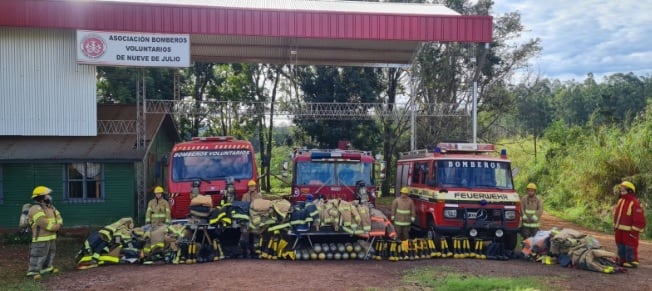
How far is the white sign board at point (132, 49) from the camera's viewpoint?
16594mm

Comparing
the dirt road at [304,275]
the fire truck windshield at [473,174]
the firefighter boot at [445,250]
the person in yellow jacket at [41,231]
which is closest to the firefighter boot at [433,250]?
the firefighter boot at [445,250]

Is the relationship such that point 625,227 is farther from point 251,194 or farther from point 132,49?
point 132,49

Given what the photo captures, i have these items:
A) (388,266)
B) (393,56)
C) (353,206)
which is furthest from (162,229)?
(393,56)

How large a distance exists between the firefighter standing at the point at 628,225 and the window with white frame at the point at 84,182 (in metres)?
14.8

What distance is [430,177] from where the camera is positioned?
12.3 meters

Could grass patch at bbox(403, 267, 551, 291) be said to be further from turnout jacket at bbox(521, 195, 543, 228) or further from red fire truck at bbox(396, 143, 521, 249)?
turnout jacket at bbox(521, 195, 543, 228)

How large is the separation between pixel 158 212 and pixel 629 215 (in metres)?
9.78

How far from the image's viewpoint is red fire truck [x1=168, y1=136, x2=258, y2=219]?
1277 cm

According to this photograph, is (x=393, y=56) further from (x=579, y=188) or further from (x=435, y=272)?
(x=435, y=272)

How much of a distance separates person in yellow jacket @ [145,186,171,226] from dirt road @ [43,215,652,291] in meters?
1.59

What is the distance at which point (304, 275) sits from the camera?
948 centimetres

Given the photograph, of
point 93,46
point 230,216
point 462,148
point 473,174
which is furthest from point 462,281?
point 93,46

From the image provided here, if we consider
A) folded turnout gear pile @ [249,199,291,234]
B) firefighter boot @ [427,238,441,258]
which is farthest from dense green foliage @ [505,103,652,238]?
folded turnout gear pile @ [249,199,291,234]

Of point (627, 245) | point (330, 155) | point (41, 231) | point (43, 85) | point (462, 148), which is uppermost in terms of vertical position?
Result: point (43, 85)
